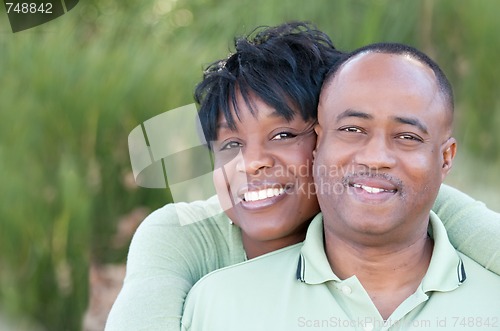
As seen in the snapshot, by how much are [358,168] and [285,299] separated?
380mm

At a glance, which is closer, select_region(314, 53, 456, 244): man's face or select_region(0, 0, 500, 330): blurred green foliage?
select_region(314, 53, 456, 244): man's face

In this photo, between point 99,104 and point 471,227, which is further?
point 99,104

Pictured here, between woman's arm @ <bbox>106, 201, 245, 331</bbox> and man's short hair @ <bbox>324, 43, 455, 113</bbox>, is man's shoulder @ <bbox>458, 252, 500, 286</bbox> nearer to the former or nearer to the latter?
man's short hair @ <bbox>324, 43, 455, 113</bbox>

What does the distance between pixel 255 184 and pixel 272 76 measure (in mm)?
327

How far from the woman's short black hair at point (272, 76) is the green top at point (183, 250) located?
282mm

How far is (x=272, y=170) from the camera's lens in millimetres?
2492

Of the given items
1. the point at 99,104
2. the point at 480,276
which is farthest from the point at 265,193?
the point at 99,104

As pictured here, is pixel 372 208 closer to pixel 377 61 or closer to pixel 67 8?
pixel 377 61

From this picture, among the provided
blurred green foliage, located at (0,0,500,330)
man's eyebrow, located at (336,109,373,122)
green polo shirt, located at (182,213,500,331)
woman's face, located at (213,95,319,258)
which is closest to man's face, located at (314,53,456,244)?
man's eyebrow, located at (336,109,373,122)

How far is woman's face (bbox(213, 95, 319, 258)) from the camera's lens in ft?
8.14

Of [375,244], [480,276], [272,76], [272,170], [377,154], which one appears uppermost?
[272,76]

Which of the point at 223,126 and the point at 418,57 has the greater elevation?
the point at 418,57

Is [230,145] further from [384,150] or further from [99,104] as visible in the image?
[99,104]

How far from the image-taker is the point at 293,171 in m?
2.49
